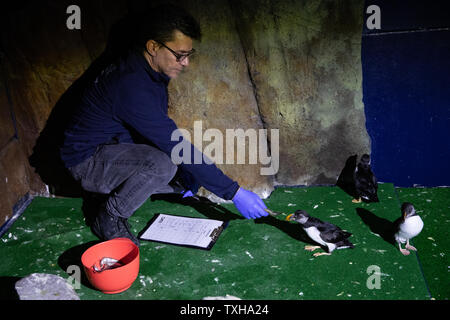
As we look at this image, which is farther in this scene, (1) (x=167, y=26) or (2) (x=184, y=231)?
(2) (x=184, y=231)

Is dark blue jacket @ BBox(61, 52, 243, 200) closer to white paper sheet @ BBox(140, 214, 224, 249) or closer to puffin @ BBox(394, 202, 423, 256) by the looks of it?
white paper sheet @ BBox(140, 214, 224, 249)

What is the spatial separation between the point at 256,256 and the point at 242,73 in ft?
5.26

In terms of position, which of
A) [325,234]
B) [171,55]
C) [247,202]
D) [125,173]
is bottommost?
[325,234]

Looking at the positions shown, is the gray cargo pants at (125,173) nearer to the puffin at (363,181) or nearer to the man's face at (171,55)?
the man's face at (171,55)

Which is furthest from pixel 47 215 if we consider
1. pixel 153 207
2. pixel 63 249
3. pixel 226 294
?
pixel 226 294

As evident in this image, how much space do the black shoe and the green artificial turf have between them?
157mm

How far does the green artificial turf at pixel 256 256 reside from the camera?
2.81 m

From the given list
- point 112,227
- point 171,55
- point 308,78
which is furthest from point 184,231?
point 308,78

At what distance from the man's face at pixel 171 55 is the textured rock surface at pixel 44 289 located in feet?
5.19

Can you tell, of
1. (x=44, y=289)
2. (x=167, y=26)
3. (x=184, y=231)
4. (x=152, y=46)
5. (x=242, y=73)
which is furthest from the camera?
(x=242, y=73)

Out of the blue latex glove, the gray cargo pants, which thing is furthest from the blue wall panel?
the gray cargo pants

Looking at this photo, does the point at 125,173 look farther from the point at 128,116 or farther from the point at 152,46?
the point at 152,46

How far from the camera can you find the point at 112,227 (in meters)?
3.28

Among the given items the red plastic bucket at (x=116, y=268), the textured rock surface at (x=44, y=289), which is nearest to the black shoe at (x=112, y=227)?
the red plastic bucket at (x=116, y=268)
